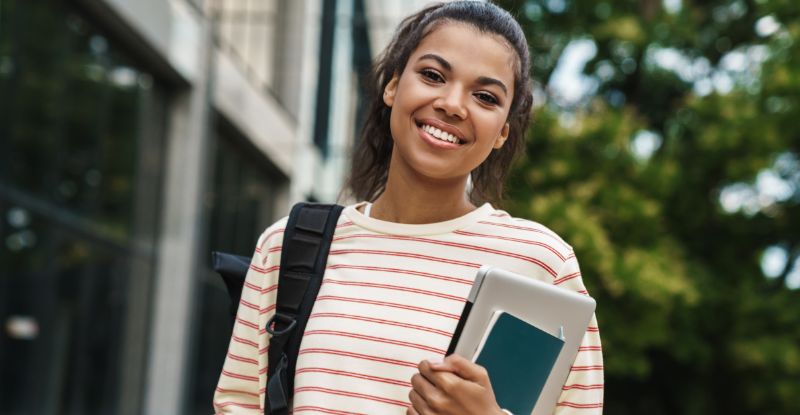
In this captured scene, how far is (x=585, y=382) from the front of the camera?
88.0 inches

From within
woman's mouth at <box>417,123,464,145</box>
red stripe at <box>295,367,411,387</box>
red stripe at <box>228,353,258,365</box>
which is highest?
woman's mouth at <box>417,123,464,145</box>

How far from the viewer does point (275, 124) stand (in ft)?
61.9

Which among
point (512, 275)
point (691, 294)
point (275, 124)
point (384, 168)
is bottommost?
point (512, 275)

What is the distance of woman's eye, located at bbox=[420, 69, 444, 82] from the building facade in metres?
7.58

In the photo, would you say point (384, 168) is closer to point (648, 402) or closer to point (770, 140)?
point (770, 140)

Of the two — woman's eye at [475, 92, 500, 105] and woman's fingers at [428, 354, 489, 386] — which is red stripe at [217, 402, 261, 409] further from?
woman's eye at [475, 92, 500, 105]

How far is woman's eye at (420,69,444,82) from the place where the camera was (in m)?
2.32

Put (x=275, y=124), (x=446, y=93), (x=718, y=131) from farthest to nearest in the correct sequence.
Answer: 1. (x=275, y=124)
2. (x=718, y=131)
3. (x=446, y=93)

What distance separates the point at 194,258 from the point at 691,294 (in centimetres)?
586

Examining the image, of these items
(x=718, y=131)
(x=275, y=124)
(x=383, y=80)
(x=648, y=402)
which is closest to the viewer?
(x=383, y=80)

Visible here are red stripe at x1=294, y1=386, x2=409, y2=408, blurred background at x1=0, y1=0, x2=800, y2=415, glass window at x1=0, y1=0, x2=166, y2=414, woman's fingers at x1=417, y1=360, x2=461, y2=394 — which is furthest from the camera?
blurred background at x1=0, y1=0, x2=800, y2=415

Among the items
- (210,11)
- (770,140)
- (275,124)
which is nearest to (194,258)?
(210,11)

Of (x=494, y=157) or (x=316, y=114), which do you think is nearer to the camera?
(x=494, y=157)

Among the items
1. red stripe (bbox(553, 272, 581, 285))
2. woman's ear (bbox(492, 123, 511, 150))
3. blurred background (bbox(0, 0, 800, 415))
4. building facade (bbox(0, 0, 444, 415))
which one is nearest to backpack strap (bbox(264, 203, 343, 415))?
woman's ear (bbox(492, 123, 511, 150))
